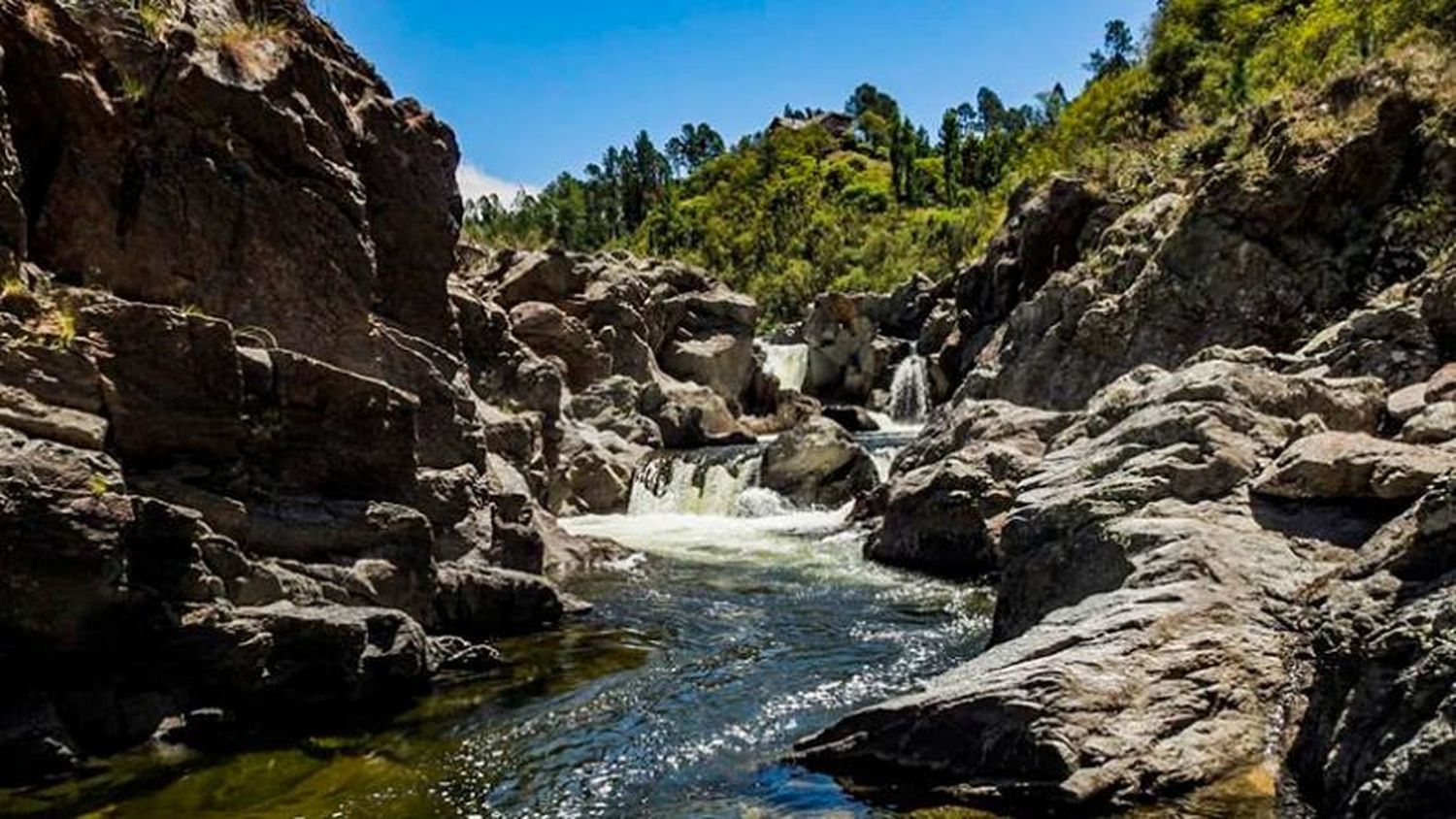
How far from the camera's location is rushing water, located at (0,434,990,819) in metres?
9.34

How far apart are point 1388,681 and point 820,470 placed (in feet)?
87.1

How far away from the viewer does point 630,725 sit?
12.0 metres

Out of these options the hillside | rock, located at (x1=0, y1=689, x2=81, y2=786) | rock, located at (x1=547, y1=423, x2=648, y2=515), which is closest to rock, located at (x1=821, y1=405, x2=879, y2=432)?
rock, located at (x1=547, y1=423, x2=648, y2=515)

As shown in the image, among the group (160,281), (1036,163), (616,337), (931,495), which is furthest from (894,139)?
(160,281)

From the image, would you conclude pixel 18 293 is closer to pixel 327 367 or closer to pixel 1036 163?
pixel 327 367

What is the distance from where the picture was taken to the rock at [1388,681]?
19.9ft

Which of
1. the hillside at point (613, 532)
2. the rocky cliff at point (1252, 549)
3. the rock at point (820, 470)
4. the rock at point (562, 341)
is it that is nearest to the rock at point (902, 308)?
the rock at point (562, 341)

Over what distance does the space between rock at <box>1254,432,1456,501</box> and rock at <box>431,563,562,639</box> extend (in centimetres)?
1101

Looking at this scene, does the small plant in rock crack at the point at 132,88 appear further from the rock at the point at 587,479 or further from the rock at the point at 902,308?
the rock at the point at 902,308

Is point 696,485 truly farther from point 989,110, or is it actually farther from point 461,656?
point 989,110

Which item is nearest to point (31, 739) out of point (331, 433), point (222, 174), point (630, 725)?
point (331, 433)

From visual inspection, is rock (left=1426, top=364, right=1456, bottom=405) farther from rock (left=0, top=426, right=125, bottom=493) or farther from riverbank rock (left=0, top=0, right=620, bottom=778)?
rock (left=0, top=426, right=125, bottom=493)

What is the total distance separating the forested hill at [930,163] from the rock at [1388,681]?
76.8 feet

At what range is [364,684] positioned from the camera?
1211cm
